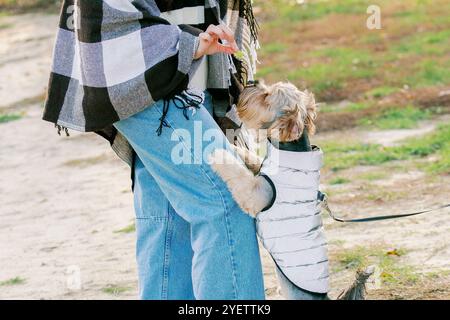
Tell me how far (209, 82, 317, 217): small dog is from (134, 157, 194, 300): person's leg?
12.9 inches

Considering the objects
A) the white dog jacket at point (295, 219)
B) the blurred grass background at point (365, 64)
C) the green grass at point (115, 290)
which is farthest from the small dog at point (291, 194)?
the blurred grass background at point (365, 64)

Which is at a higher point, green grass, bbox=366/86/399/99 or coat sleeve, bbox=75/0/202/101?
coat sleeve, bbox=75/0/202/101

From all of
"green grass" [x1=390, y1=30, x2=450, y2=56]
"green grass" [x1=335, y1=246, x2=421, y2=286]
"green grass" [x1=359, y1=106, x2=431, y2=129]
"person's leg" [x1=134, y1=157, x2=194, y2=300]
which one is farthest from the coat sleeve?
"green grass" [x1=390, y1=30, x2=450, y2=56]

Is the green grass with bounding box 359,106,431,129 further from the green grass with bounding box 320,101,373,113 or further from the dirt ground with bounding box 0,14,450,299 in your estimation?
the green grass with bounding box 320,101,373,113

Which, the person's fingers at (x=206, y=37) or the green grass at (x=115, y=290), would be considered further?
the green grass at (x=115, y=290)

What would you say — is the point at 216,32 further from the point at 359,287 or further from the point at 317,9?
the point at 317,9

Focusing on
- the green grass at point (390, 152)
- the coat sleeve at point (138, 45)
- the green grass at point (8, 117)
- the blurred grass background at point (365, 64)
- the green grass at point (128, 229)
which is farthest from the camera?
the green grass at point (8, 117)

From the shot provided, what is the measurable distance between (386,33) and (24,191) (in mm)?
5039

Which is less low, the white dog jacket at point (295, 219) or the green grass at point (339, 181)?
the white dog jacket at point (295, 219)

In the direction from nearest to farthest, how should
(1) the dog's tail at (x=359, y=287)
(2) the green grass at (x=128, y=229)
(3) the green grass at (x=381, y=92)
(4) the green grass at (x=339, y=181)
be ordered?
(1) the dog's tail at (x=359, y=287)
(2) the green grass at (x=128, y=229)
(4) the green grass at (x=339, y=181)
(3) the green grass at (x=381, y=92)

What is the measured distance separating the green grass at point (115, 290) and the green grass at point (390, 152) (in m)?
2.26

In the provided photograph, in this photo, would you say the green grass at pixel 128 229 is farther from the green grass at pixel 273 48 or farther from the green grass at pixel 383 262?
the green grass at pixel 273 48

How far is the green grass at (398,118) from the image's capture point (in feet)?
26.4

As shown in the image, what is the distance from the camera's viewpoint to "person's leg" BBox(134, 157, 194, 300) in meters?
3.84
